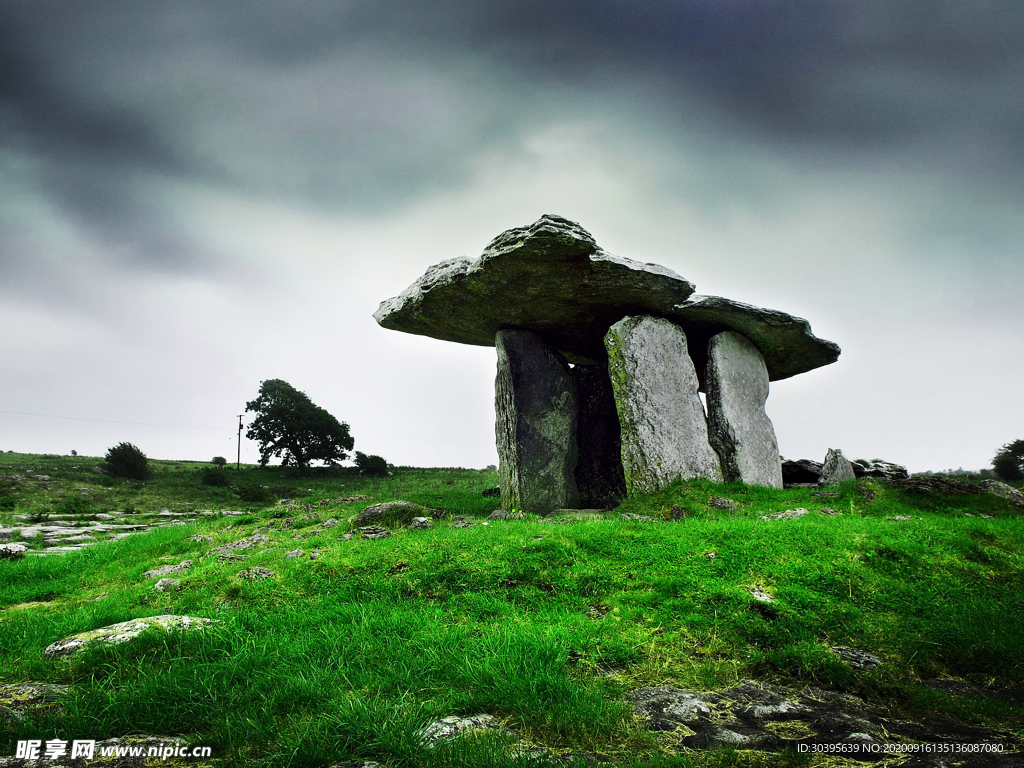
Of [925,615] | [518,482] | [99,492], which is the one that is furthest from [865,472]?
[99,492]

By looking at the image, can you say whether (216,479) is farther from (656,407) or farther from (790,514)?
(790,514)

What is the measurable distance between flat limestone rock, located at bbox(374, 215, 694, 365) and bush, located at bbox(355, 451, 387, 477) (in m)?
23.0

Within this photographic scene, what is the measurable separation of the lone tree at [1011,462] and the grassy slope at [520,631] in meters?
20.4

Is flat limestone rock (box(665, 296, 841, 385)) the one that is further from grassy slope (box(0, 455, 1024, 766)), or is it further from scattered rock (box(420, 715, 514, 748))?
scattered rock (box(420, 715, 514, 748))

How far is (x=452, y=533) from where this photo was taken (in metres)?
7.43

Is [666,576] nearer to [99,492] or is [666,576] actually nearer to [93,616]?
[93,616]

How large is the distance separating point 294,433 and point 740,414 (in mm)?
31550

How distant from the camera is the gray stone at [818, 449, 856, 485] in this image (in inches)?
522

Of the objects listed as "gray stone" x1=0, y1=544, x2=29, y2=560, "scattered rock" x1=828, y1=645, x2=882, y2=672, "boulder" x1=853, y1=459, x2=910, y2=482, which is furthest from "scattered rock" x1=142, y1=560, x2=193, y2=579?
"boulder" x1=853, y1=459, x2=910, y2=482

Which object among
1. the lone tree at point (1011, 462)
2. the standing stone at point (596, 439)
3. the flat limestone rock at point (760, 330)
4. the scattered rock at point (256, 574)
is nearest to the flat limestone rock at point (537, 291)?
the flat limestone rock at point (760, 330)

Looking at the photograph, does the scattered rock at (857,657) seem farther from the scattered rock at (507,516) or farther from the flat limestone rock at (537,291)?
the flat limestone rock at (537,291)

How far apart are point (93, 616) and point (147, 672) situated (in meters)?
2.06

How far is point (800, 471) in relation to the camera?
15.9 meters

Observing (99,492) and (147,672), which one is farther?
(99,492)
